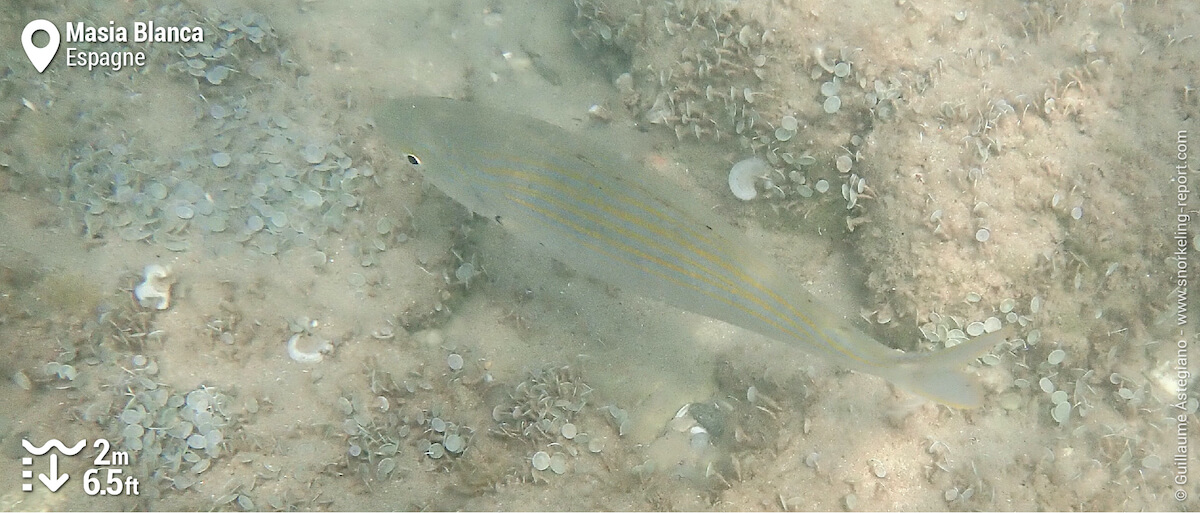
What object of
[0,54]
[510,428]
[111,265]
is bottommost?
[510,428]

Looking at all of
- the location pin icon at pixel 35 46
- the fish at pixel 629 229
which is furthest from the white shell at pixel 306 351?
the location pin icon at pixel 35 46

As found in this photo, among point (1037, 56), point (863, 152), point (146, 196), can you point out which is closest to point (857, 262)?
point (863, 152)

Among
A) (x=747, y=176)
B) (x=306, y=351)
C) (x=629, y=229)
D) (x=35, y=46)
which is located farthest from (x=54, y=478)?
(x=747, y=176)

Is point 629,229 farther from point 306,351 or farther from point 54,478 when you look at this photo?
point 54,478

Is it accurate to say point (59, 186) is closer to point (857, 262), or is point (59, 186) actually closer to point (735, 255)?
point (735, 255)

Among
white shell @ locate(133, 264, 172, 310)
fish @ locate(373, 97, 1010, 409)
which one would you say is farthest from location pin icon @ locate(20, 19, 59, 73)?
fish @ locate(373, 97, 1010, 409)
